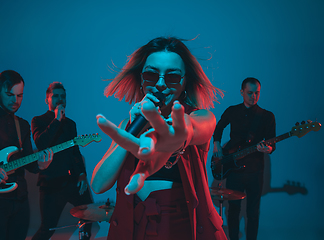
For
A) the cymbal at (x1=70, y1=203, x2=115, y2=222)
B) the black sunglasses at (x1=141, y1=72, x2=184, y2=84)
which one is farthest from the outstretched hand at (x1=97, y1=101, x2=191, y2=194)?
the cymbal at (x1=70, y1=203, x2=115, y2=222)

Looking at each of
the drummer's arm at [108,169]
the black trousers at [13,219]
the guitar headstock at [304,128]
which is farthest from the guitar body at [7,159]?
the guitar headstock at [304,128]

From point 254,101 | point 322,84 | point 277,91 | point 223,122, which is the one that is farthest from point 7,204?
point 322,84

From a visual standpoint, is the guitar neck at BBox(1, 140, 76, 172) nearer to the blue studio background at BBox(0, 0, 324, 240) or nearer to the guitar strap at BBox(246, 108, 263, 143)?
the blue studio background at BBox(0, 0, 324, 240)

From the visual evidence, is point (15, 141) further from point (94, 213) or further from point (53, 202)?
point (94, 213)

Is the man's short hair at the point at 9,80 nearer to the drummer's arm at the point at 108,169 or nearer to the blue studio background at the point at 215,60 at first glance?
the blue studio background at the point at 215,60

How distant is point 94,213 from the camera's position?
Result: 2.20 meters

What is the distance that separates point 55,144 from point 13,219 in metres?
0.88

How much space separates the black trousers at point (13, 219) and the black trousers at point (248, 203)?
7.87ft

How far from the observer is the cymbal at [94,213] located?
2.12 metres

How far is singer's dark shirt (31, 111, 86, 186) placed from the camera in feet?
9.51

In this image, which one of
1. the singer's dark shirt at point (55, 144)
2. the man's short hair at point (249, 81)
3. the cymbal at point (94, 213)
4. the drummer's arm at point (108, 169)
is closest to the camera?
the drummer's arm at point (108, 169)

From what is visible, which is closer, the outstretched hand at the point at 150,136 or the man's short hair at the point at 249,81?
the outstretched hand at the point at 150,136

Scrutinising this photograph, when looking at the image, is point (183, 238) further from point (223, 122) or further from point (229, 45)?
point (229, 45)

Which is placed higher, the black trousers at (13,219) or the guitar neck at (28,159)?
the guitar neck at (28,159)
